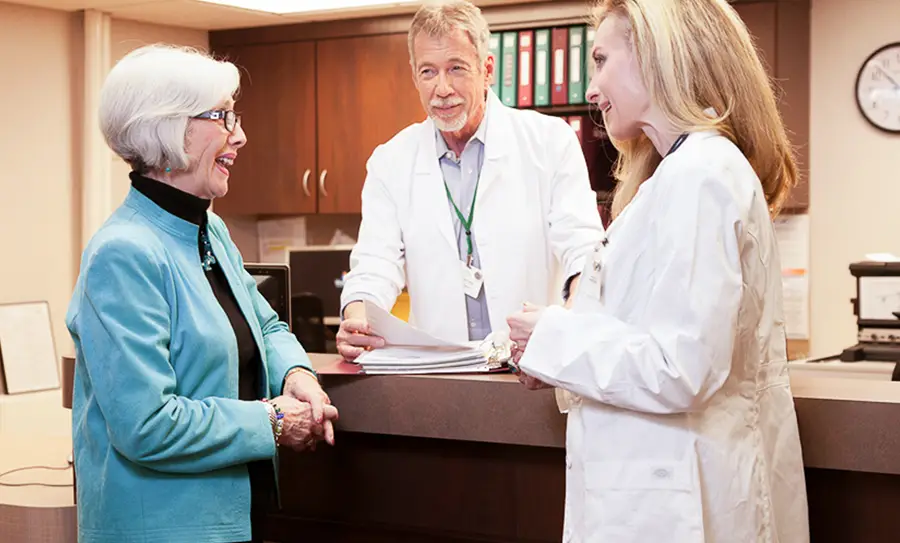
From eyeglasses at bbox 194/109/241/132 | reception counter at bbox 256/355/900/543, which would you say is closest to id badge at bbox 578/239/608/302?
reception counter at bbox 256/355/900/543

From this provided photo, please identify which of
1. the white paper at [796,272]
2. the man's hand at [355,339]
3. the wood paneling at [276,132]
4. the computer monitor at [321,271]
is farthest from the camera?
the wood paneling at [276,132]

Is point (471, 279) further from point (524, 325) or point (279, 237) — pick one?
point (279, 237)

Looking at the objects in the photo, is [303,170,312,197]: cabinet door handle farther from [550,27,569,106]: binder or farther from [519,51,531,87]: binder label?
[550,27,569,106]: binder

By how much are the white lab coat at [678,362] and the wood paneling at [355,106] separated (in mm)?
3404

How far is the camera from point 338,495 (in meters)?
2.17

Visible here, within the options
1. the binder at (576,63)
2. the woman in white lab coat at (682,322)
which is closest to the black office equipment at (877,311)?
the binder at (576,63)

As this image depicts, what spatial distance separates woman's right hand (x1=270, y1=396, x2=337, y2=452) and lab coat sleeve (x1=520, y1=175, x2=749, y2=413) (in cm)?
58

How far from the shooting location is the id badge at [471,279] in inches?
102

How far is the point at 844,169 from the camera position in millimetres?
4305

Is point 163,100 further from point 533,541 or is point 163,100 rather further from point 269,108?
point 269,108

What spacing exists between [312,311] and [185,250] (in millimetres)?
3104

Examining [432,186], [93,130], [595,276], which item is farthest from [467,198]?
[93,130]

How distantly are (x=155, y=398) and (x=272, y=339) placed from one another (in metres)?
0.41

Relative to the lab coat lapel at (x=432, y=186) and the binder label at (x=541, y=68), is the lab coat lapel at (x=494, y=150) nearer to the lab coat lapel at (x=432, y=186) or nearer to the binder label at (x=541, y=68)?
the lab coat lapel at (x=432, y=186)
